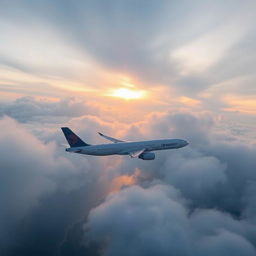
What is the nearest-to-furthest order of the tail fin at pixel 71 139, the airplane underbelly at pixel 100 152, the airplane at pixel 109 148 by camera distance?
the airplane at pixel 109 148 → the airplane underbelly at pixel 100 152 → the tail fin at pixel 71 139

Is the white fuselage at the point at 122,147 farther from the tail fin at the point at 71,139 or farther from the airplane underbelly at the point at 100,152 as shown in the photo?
the tail fin at the point at 71,139

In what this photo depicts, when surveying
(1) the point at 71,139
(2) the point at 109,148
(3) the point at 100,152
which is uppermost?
(1) the point at 71,139

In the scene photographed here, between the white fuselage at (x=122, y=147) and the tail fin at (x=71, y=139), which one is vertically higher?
the tail fin at (x=71, y=139)

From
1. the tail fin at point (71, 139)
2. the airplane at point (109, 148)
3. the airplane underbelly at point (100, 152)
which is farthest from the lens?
the tail fin at point (71, 139)

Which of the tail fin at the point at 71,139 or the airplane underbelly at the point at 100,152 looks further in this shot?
the tail fin at the point at 71,139

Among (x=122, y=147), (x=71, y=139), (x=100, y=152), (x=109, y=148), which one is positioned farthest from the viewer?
(x=122, y=147)

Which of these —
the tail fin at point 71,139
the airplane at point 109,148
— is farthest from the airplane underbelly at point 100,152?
the tail fin at point 71,139

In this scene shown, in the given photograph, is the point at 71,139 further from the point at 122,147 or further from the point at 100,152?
the point at 122,147

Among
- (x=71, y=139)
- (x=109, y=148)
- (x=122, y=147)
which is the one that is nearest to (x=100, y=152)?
(x=109, y=148)

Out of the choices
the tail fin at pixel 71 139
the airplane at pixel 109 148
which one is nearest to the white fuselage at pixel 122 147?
the airplane at pixel 109 148
